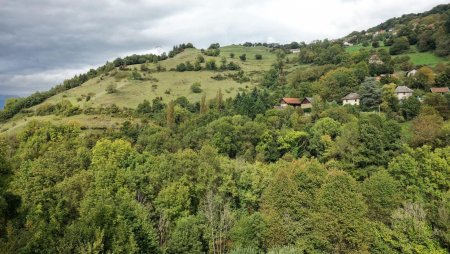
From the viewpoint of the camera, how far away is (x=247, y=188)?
5203 centimetres

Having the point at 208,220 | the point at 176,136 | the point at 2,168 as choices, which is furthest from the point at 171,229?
the point at 176,136

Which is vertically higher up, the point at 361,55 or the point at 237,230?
the point at 361,55

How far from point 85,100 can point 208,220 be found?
350ft

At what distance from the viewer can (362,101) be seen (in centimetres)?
8850

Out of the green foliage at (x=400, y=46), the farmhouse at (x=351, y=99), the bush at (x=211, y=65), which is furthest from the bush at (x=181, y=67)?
the farmhouse at (x=351, y=99)

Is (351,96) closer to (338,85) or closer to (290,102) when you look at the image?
(338,85)

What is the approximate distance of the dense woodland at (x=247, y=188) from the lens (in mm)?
32619

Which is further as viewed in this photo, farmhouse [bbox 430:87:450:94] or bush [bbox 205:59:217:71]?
bush [bbox 205:59:217:71]

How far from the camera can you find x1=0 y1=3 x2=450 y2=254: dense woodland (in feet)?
107

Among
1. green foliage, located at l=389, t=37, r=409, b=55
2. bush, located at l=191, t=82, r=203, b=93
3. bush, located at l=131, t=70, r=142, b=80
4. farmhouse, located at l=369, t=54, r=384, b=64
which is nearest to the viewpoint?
farmhouse, located at l=369, t=54, r=384, b=64

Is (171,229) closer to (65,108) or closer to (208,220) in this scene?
(208,220)

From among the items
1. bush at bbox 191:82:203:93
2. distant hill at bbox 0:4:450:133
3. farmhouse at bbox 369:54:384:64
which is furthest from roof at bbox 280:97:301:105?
bush at bbox 191:82:203:93

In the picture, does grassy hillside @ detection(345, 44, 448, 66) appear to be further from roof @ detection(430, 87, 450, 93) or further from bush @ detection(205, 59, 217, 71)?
bush @ detection(205, 59, 217, 71)

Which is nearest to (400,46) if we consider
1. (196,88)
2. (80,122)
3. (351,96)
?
(351,96)
